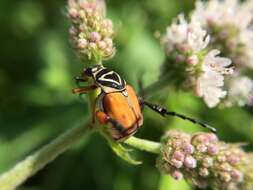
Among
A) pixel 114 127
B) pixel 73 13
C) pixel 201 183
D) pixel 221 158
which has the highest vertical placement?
pixel 73 13

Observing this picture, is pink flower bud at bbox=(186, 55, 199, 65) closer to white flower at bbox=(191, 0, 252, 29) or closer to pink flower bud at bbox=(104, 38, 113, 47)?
white flower at bbox=(191, 0, 252, 29)

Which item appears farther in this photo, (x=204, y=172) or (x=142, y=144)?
(x=142, y=144)

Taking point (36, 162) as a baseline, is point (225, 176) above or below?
below

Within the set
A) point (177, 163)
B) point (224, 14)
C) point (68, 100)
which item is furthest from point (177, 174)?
point (68, 100)

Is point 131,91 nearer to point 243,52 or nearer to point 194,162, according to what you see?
point 194,162

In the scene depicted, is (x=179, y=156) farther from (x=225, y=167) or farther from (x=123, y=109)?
A: (x=123, y=109)

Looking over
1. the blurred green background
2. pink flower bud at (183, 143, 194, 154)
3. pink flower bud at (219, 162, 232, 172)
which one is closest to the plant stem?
pink flower bud at (183, 143, 194, 154)
